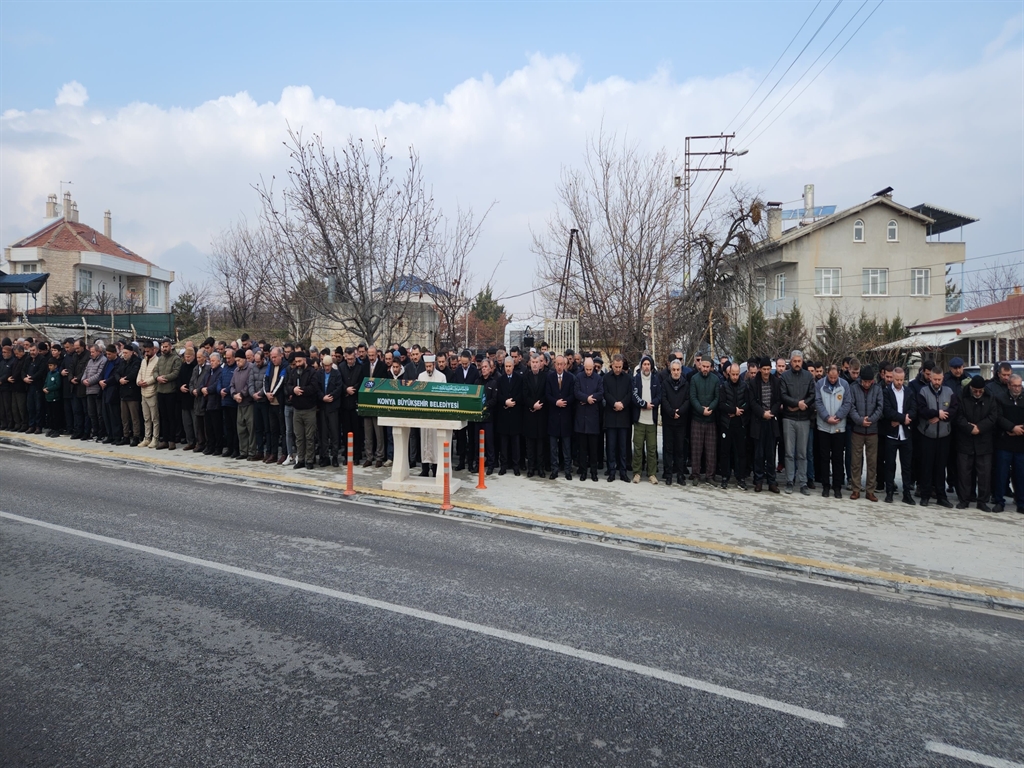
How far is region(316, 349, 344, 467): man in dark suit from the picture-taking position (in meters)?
12.2

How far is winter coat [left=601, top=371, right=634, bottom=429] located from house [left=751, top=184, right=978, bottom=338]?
31.6 meters

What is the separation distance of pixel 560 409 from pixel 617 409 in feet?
3.18

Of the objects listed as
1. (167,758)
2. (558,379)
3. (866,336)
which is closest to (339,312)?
(558,379)

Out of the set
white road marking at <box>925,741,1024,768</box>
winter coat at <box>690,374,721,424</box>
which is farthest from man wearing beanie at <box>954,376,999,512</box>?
white road marking at <box>925,741,1024,768</box>

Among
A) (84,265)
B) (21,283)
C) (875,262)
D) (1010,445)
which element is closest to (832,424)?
(1010,445)

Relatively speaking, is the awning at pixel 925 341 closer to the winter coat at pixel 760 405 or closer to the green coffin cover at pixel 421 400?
the winter coat at pixel 760 405

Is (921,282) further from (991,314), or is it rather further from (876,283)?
(991,314)

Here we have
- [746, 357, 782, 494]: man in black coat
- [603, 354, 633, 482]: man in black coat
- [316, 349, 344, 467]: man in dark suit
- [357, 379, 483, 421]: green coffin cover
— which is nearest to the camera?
[357, 379, 483, 421]: green coffin cover

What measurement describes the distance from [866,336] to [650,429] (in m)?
23.3

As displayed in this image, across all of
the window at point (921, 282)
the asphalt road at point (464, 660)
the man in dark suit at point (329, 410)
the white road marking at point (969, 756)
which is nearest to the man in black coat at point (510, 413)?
the man in dark suit at point (329, 410)

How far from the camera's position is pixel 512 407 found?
11836 mm

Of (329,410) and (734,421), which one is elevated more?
(329,410)

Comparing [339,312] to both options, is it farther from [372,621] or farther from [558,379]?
[372,621]

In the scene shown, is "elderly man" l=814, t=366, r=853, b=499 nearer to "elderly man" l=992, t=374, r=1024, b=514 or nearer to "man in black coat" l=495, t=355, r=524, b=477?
"elderly man" l=992, t=374, r=1024, b=514
